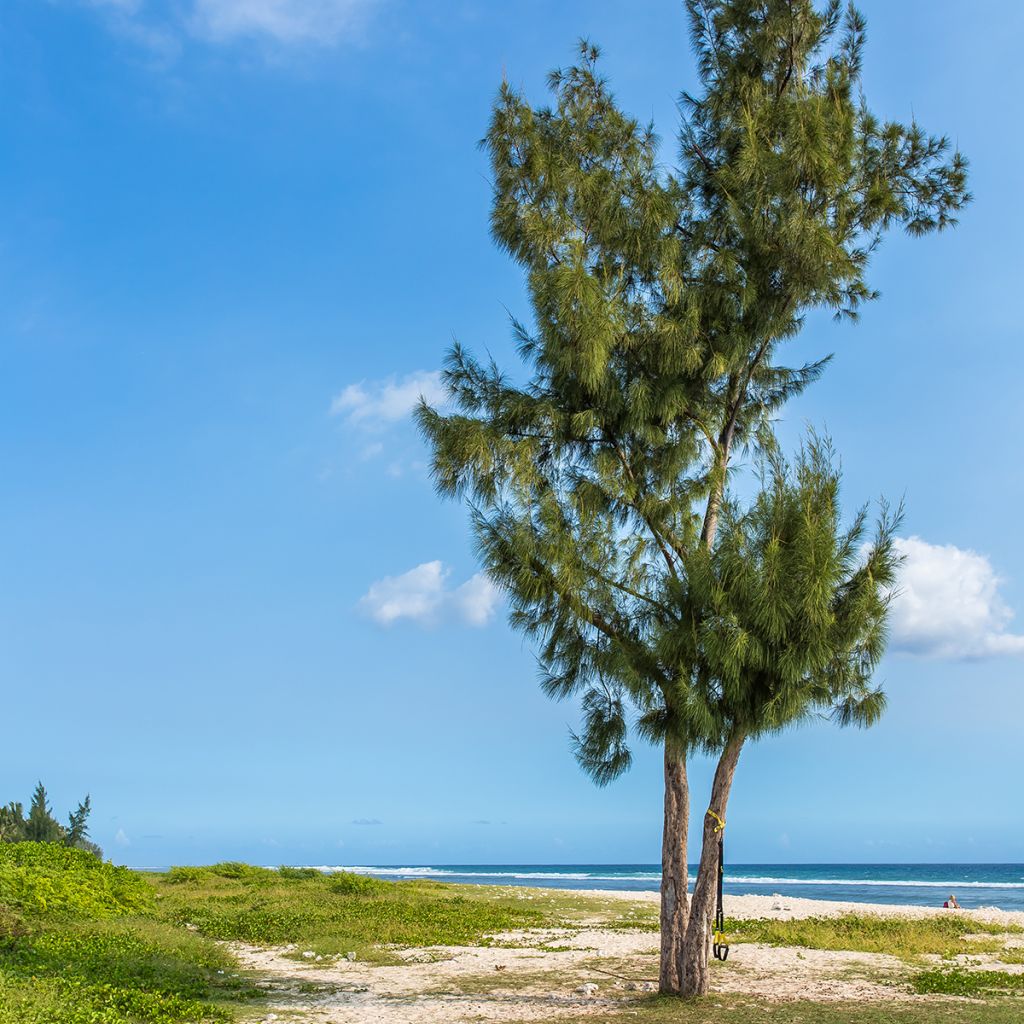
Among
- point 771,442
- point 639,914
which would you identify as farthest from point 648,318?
point 639,914

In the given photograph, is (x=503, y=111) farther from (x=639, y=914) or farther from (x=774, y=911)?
(x=774, y=911)

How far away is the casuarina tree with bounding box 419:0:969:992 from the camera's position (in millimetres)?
12711

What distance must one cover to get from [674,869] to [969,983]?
4.20 m

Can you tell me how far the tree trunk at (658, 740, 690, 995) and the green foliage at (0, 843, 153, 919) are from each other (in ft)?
33.0

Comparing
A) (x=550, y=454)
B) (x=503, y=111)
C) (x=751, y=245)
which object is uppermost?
(x=503, y=111)

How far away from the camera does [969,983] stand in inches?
502

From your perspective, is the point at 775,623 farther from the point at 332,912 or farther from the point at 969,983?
the point at 332,912

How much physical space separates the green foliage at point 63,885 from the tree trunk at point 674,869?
10.1 metres

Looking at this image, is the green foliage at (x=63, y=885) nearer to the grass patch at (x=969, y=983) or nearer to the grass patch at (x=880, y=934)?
the grass patch at (x=880, y=934)

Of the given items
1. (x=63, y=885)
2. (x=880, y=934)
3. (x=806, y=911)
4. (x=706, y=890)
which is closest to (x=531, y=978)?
(x=706, y=890)

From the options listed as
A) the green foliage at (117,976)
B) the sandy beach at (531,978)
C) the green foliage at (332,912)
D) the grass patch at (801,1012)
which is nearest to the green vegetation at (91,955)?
the green foliage at (117,976)

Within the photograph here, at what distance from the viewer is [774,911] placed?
28.2m

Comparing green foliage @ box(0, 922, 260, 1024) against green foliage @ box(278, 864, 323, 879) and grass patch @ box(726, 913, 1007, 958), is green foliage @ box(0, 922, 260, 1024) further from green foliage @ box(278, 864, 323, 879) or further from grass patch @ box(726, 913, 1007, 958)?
green foliage @ box(278, 864, 323, 879)

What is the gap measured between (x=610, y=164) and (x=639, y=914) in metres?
19.0
